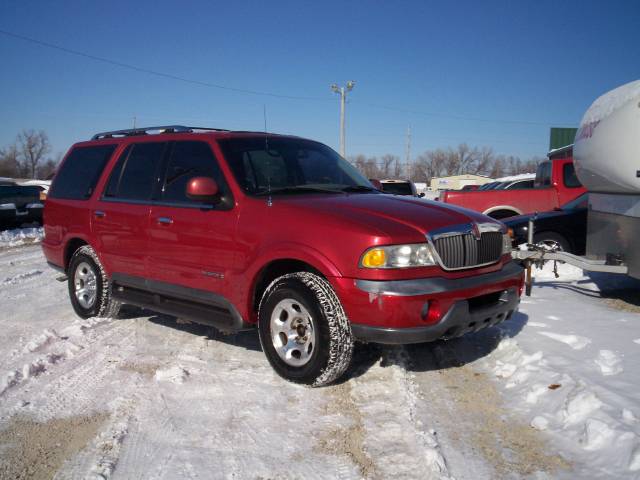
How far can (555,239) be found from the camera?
8.34 metres

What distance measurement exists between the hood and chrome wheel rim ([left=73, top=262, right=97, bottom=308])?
2.86 metres

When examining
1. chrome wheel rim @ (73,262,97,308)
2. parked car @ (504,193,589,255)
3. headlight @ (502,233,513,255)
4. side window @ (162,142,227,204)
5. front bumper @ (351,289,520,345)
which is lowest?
chrome wheel rim @ (73,262,97,308)

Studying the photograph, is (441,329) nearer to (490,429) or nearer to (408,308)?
(408,308)

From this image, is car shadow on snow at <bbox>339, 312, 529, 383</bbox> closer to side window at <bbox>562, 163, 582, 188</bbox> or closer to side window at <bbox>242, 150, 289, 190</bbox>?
side window at <bbox>242, 150, 289, 190</bbox>

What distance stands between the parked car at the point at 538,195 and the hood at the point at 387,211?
7.75m

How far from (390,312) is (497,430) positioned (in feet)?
3.16

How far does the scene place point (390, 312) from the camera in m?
3.41

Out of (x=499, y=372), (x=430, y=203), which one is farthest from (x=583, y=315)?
(x=430, y=203)

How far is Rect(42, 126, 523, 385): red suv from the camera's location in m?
3.51

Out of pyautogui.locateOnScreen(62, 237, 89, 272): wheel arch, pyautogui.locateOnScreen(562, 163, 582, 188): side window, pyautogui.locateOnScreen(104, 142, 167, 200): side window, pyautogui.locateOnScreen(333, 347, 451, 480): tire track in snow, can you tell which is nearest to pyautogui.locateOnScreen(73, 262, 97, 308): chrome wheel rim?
pyautogui.locateOnScreen(62, 237, 89, 272): wheel arch

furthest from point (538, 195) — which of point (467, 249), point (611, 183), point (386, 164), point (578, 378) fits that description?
point (386, 164)

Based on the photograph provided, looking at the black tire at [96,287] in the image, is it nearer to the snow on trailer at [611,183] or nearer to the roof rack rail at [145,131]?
the roof rack rail at [145,131]

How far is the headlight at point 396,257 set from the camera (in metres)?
3.46

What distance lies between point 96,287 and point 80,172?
4.53ft
